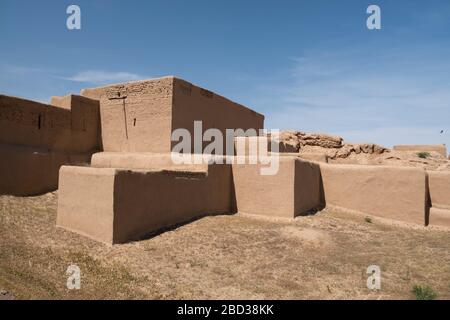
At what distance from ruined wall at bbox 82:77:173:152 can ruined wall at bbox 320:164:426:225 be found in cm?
557

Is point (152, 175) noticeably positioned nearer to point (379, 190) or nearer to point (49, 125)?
point (49, 125)

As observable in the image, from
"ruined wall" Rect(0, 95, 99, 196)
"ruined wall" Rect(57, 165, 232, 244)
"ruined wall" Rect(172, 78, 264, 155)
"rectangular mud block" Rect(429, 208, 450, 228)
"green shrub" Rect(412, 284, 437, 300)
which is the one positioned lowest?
"green shrub" Rect(412, 284, 437, 300)

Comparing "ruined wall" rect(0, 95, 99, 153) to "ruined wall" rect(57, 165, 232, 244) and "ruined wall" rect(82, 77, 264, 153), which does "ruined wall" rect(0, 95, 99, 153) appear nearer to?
"ruined wall" rect(82, 77, 264, 153)

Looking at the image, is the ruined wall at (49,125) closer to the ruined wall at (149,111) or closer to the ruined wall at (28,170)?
the ruined wall at (28,170)

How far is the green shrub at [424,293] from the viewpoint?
5.12 meters

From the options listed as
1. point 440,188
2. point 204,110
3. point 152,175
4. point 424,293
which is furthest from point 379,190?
point 152,175

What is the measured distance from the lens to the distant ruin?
7305mm

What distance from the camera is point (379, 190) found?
10266mm

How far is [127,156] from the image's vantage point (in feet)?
35.9

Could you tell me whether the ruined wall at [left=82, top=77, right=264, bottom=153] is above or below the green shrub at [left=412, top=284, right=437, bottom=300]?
above

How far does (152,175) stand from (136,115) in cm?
450

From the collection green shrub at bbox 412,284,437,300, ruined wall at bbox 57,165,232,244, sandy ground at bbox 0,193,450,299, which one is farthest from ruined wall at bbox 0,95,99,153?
green shrub at bbox 412,284,437,300

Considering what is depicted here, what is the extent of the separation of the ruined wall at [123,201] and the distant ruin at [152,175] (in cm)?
2
